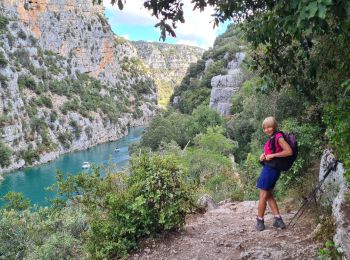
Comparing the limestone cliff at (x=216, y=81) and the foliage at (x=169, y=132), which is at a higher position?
the limestone cliff at (x=216, y=81)

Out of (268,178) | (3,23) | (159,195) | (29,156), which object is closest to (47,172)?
(29,156)

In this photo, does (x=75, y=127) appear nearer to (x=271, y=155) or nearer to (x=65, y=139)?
(x=65, y=139)

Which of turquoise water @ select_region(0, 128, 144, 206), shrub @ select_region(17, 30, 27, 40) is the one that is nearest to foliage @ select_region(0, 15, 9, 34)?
shrub @ select_region(17, 30, 27, 40)

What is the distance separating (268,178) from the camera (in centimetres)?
543

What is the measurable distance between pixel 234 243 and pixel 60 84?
83.8 m

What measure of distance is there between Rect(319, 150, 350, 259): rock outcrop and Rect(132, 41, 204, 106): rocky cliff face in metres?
162

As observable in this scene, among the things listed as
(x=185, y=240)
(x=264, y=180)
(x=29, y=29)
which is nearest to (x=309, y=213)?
(x=264, y=180)

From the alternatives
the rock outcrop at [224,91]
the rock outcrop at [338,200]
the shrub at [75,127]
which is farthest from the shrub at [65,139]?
the rock outcrop at [338,200]

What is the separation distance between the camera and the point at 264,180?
547 cm

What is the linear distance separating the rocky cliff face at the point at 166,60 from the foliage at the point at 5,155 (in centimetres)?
11849

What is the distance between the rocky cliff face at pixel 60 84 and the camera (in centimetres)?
5991

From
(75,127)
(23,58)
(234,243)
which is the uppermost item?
(23,58)

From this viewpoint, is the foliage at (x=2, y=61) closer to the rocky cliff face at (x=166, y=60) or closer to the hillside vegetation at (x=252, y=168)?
the hillside vegetation at (x=252, y=168)

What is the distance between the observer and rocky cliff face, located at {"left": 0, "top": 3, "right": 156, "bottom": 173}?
59906 millimetres
